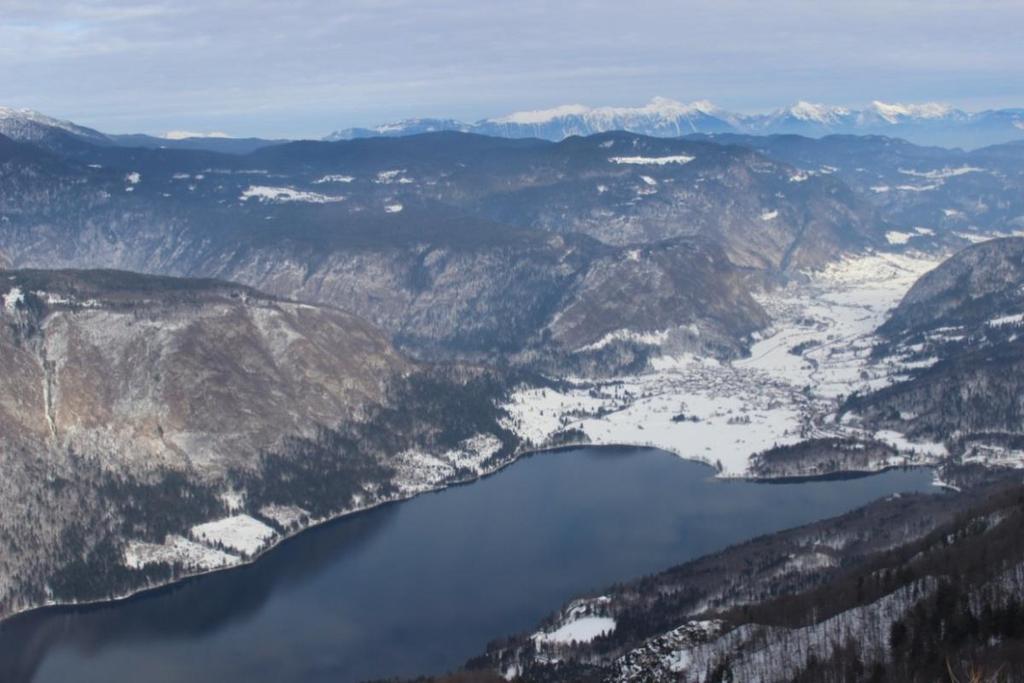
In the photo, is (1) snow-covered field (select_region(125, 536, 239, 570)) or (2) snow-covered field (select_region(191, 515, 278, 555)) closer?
(1) snow-covered field (select_region(125, 536, 239, 570))

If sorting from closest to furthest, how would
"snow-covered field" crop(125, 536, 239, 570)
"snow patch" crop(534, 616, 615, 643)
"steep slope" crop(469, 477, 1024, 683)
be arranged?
"steep slope" crop(469, 477, 1024, 683) < "snow patch" crop(534, 616, 615, 643) < "snow-covered field" crop(125, 536, 239, 570)

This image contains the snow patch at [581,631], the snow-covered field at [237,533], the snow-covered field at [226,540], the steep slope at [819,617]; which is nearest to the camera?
the steep slope at [819,617]

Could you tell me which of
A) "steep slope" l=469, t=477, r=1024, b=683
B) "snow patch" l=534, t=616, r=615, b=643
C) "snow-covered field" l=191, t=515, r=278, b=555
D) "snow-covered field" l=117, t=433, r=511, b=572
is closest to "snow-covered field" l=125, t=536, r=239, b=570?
"snow-covered field" l=117, t=433, r=511, b=572

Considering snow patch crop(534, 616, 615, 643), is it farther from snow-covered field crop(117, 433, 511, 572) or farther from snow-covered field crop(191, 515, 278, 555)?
snow-covered field crop(191, 515, 278, 555)

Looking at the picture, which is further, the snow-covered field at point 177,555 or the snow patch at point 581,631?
the snow-covered field at point 177,555

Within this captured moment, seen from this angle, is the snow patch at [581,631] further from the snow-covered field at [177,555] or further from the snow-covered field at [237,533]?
the snow-covered field at [237,533]

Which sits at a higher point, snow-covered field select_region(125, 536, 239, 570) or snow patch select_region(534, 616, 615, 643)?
snow patch select_region(534, 616, 615, 643)

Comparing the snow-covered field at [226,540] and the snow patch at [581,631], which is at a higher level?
the snow patch at [581,631]

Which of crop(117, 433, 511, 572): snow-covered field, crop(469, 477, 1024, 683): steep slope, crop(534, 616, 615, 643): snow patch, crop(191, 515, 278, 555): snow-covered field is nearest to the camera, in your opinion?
crop(469, 477, 1024, 683): steep slope

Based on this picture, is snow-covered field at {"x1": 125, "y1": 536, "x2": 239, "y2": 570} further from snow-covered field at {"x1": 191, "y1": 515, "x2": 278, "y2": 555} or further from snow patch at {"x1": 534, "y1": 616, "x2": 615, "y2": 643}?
snow patch at {"x1": 534, "y1": 616, "x2": 615, "y2": 643}

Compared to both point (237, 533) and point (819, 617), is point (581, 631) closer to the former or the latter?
point (819, 617)

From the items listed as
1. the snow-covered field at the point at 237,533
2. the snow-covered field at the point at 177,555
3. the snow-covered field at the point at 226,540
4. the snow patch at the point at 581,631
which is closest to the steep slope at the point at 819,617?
the snow patch at the point at 581,631

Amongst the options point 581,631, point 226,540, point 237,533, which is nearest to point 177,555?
point 226,540
